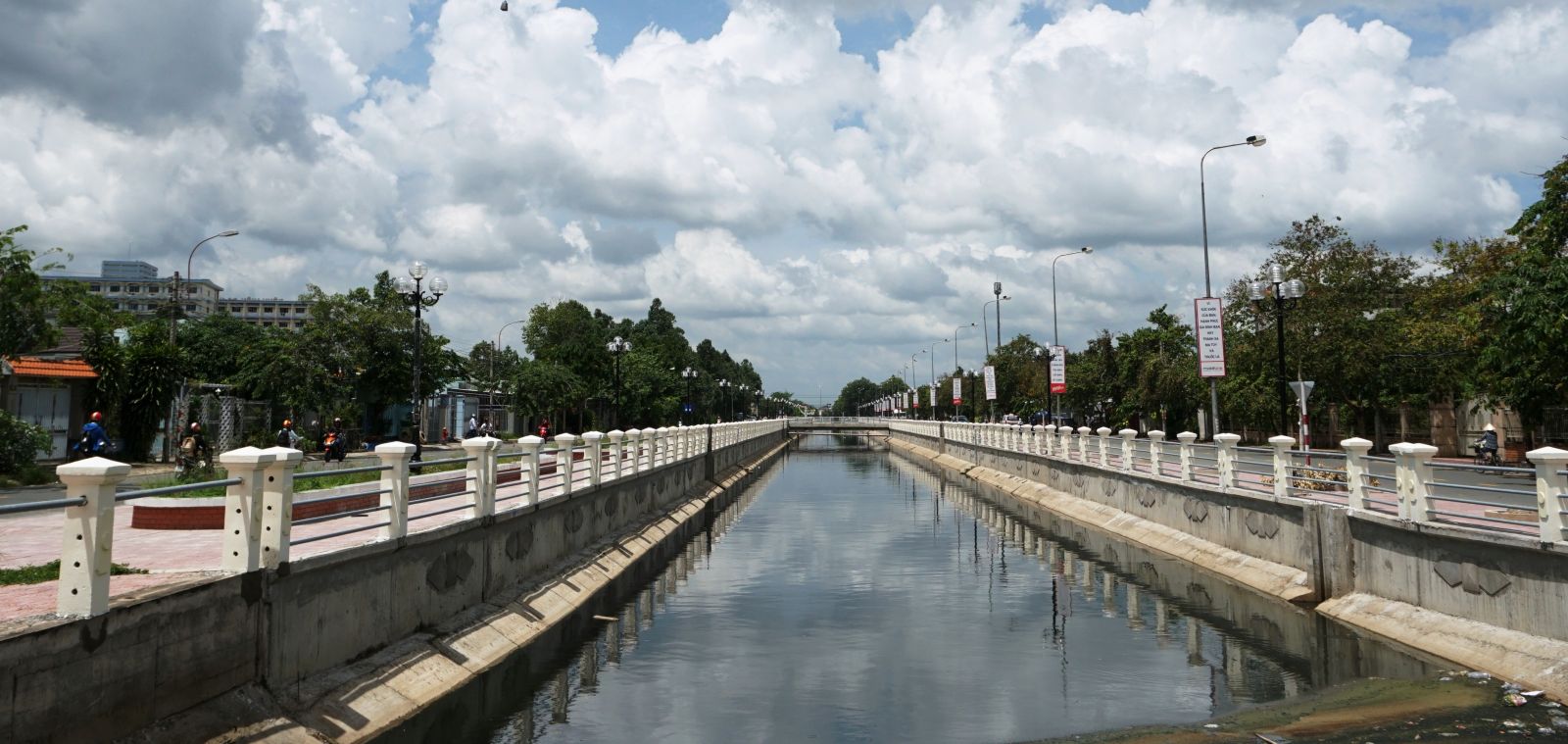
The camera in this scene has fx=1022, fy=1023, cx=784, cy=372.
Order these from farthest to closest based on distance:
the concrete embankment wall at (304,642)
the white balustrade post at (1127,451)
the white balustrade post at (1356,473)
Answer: the white balustrade post at (1127,451), the white balustrade post at (1356,473), the concrete embankment wall at (304,642)

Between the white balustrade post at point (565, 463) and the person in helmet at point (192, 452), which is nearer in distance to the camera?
the white balustrade post at point (565, 463)

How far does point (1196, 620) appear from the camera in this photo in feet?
52.5

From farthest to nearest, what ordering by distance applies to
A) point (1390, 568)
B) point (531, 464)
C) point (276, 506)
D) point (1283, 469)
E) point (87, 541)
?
point (1283, 469)
point (531, 464)
point (1390, 568)
point (276, 506)
point (87, 541)

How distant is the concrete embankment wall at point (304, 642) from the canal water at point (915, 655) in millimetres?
673

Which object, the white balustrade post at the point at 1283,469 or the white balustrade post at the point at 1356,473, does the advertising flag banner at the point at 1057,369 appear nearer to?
the white balustrade post at the point at 1283,469

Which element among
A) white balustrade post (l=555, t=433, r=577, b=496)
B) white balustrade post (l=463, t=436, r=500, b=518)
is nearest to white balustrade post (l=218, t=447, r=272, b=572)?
white balustrade post (l=463, t=436, r=500, b=518)

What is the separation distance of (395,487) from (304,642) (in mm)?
2329

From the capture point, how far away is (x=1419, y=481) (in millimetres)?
13672

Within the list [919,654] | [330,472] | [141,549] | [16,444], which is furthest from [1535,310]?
[16,444]

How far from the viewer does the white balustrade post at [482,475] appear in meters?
14.1

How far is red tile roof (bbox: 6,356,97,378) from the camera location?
33.1m

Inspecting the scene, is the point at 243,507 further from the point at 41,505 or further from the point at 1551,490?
the point at 1551,490

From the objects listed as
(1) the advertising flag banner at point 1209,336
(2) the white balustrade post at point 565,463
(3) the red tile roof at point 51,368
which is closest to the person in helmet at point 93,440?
(3) the red tile roof at point 51,368

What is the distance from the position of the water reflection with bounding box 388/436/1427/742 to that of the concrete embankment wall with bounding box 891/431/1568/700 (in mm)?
529
